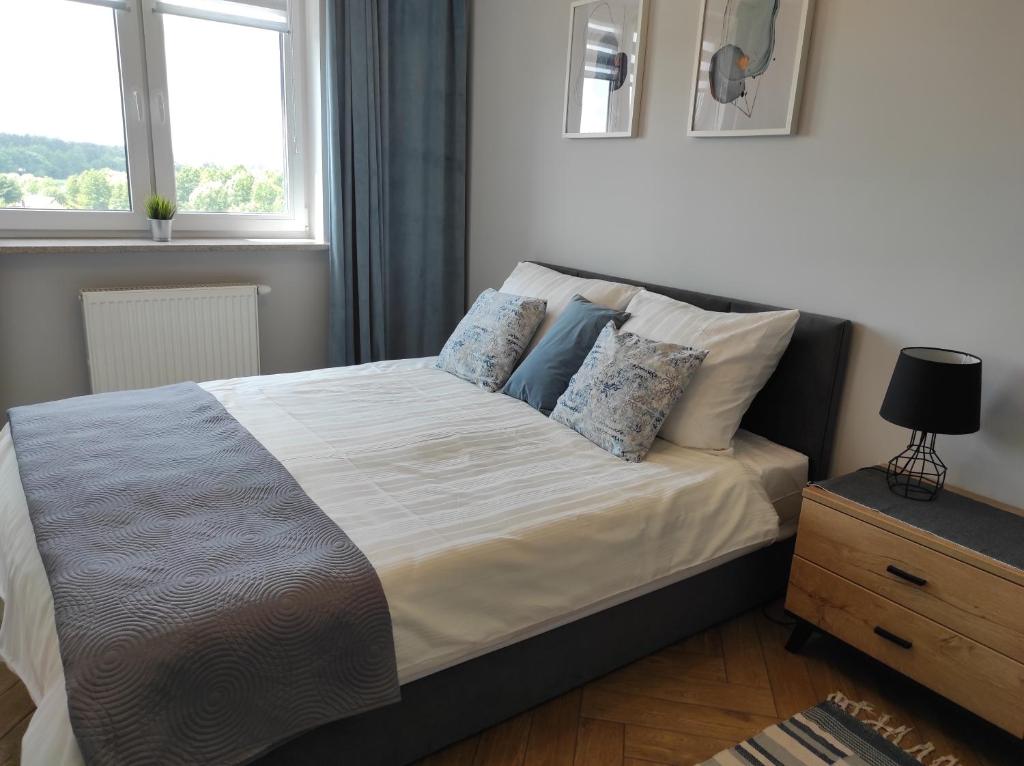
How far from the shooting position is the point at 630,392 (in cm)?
213

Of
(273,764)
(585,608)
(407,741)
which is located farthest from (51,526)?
(585,608)

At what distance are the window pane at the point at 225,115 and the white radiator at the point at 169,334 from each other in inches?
19.6

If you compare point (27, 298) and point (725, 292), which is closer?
point (725, 292)

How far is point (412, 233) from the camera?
11.8 feet

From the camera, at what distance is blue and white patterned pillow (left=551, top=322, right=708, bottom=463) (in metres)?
2.10

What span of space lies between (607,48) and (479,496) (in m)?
1.97

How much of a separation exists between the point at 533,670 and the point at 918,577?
942mm

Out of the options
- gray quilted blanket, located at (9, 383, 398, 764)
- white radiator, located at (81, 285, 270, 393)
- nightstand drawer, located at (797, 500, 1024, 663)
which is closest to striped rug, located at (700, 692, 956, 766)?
nightstand drawer, located at (797, 500, 1024, 663)

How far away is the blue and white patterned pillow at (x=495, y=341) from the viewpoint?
2.67 m

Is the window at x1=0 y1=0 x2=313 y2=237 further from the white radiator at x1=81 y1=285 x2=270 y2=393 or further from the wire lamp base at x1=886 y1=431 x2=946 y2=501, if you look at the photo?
the wire lamp base at x1=886 y1=431 x2=946 y2=501

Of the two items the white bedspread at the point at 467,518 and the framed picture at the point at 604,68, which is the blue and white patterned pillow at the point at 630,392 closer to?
the white bedspread at the point at 467,518

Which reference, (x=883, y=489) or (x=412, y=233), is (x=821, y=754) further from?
(x=412, y=233)

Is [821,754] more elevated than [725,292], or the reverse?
[725,292]

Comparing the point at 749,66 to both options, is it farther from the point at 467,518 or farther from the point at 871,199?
the point at 467,518
